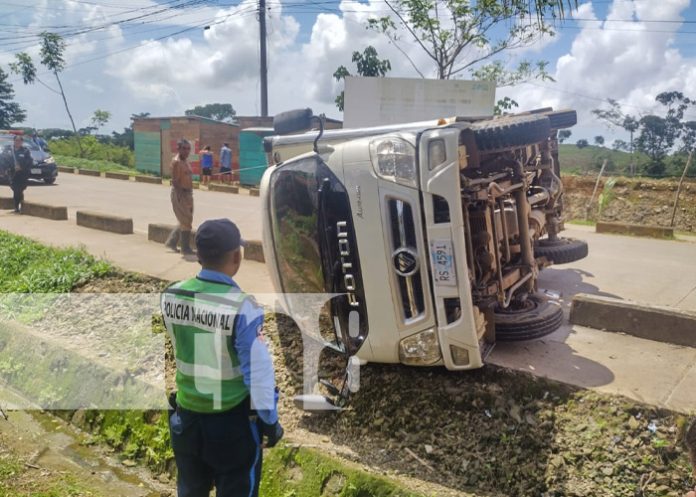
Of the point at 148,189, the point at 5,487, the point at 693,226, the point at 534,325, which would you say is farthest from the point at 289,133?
the point at 148,189

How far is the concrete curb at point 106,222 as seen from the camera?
9.43m

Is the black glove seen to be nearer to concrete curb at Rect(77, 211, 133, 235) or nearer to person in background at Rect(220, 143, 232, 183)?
concrete curb at Rect(77, 211, 133, 235)

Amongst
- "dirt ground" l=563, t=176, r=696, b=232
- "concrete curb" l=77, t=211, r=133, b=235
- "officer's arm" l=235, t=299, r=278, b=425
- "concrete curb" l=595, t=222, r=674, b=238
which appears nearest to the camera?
"officer's arm" l=235, t=299, r=278, b=425

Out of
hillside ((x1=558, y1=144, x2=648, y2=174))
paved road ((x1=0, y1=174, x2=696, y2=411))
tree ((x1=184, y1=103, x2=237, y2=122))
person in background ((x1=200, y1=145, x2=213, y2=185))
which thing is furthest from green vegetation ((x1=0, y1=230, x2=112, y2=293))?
tree ((x1=184, y1=103, x2=237, y2=122))

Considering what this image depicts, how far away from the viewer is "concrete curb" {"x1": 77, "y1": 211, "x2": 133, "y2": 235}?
9.43 m

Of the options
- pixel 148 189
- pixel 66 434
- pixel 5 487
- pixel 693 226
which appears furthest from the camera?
pixel 148 189

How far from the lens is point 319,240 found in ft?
12.5

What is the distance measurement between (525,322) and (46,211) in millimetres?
9679

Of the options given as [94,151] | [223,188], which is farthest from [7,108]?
[223,188]

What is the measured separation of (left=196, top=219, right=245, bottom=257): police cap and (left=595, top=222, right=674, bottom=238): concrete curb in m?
10.2

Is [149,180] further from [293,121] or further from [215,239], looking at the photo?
[215,239]

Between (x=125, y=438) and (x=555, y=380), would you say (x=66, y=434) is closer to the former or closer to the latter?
(x=125, y=438)

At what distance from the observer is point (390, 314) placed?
3.63 m

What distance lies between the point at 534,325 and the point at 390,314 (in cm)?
134
